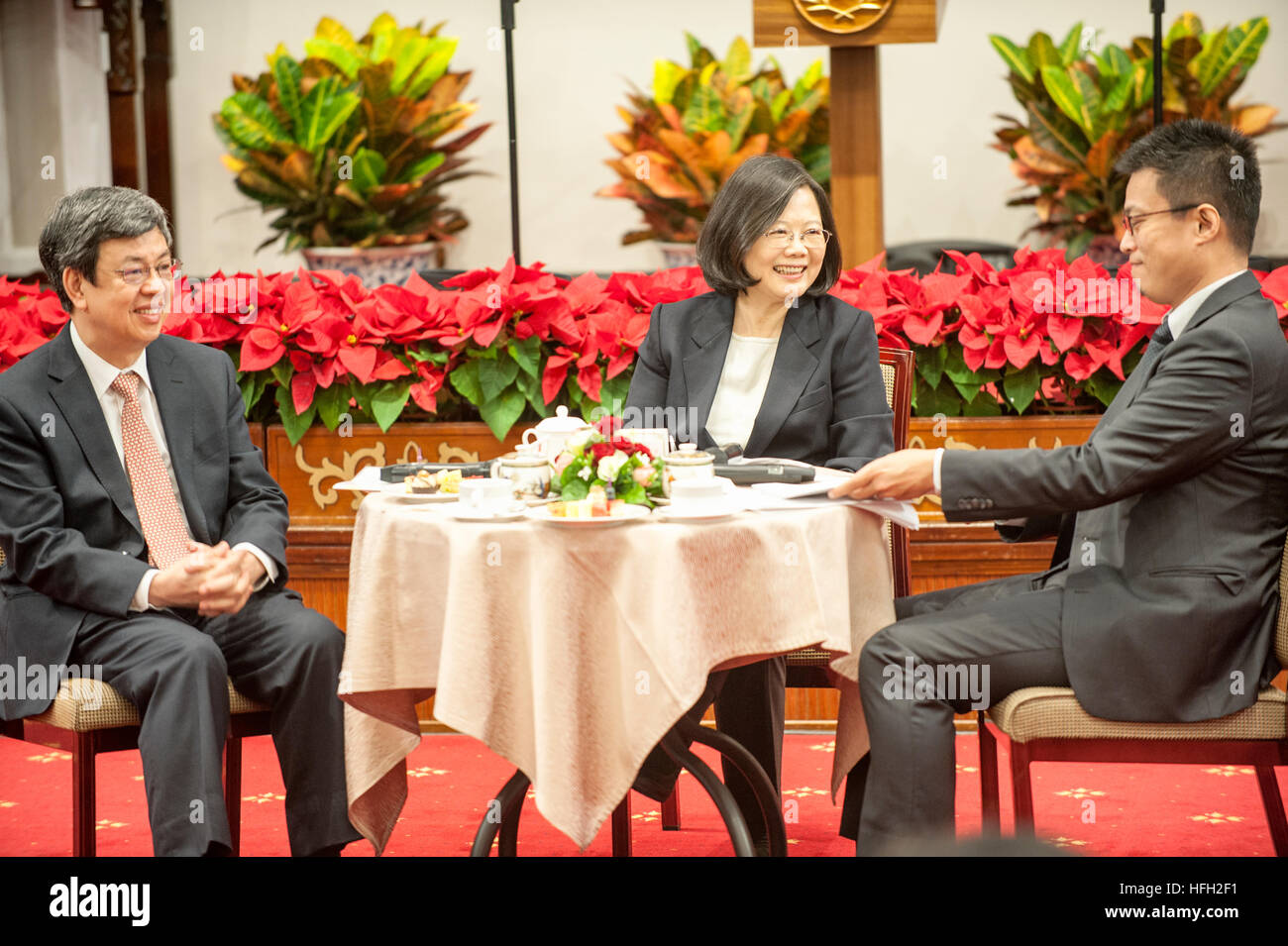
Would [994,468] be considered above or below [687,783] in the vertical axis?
above

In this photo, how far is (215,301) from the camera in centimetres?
384

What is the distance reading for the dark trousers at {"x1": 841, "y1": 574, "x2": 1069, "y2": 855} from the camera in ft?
7.67

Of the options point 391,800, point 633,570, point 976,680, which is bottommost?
point 391,800

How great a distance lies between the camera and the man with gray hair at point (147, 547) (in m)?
2.50

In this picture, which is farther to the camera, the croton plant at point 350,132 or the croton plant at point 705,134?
the croton plant at point 350,132

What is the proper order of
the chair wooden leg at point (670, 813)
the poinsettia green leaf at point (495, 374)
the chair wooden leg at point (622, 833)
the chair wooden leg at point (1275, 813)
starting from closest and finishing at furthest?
the chair wooden leg at point (1275, 813)
the chair wooden leg at point (622, 833)
the chair wooden leg at point (670, 813)
the poinsettia green leaf at point (495, 374)

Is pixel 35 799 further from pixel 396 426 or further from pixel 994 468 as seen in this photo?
pixel 994 468

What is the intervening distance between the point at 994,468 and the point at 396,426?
1.96 m

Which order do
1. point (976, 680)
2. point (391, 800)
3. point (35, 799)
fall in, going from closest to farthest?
point (976, 680), point (391, 800), point (35, 799)

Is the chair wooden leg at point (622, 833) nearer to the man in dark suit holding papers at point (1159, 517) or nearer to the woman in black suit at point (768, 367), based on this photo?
the woman in black suit at point (768, 367)

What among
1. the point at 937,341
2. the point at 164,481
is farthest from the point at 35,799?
the point at 937,341

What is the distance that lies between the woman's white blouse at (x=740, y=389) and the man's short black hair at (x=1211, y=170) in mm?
924

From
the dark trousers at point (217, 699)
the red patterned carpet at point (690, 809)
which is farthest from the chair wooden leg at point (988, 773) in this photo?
the dark trousers at point (217, 699)

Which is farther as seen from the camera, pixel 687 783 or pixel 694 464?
pixel 687 783
